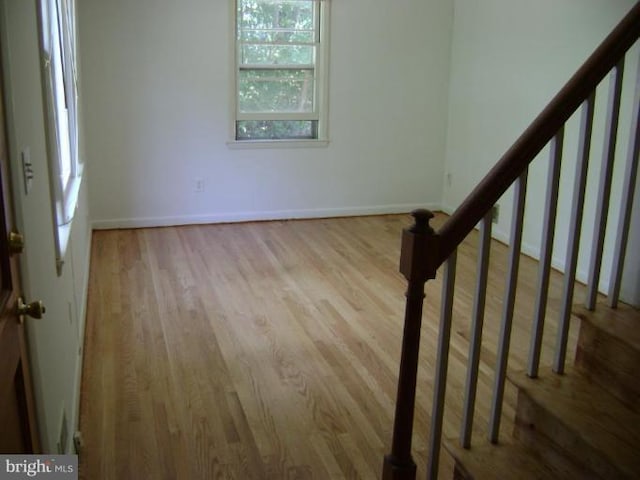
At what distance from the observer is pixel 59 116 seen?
2.84 meters

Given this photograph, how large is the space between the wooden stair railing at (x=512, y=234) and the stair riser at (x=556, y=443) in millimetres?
107

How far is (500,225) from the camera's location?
5.53 metres

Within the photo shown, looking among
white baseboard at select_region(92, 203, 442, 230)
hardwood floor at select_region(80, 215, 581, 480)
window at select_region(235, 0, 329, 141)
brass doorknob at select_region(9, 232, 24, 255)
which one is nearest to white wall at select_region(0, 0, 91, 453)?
brass doorknob at select_region(9, 232, 24, 255)

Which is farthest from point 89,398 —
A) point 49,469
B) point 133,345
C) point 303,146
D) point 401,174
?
point 401,174

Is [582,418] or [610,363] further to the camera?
[610,363]

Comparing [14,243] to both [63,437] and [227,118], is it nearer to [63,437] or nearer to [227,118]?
[63,437]

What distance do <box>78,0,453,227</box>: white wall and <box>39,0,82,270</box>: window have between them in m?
1.87

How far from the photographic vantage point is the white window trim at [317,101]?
561cm

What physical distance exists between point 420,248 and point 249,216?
4393 mm

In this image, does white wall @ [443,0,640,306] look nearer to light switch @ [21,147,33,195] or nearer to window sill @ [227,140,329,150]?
window sill @ [227,140,329,150]

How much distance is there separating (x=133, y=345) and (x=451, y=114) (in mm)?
3958

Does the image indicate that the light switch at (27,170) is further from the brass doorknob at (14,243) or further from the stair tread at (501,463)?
the stair tread at (501,463)

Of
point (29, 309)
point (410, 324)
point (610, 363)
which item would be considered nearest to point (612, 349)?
point (610, 363)

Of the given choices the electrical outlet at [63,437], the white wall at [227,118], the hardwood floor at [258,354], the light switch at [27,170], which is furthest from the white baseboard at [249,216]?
the light switch at [27,170]
